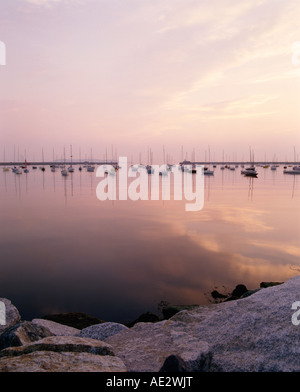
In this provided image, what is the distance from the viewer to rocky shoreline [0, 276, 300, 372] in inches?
208

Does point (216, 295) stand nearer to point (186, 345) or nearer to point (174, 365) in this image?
point (186, 345)

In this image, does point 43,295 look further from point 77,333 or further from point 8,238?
point 8,238

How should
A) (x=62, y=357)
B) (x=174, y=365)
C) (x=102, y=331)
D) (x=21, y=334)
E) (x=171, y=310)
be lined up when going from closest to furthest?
1. (x=174, y=365)
2. (x=62, y=357)
3. (x=21, y=334)
4. (x=102, y=331)
5. (x=171, y=310)

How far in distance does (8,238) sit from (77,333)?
16940 millimetres

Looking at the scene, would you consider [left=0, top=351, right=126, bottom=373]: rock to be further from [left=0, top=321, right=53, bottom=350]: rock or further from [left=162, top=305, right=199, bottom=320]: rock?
[left=162, top=305, right=199, bottom=320]: rock

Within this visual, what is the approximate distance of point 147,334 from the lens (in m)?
7.31

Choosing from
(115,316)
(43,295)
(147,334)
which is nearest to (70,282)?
(43,295)

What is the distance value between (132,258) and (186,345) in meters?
12.4

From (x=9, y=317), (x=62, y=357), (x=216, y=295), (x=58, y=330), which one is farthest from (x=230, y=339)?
(x=216, y=295)

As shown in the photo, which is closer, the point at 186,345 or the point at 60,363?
the point at 60,363

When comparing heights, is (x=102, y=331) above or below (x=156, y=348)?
below

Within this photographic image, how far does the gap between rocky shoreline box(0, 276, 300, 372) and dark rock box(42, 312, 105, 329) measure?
86.9 inches

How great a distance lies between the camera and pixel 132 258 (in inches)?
717

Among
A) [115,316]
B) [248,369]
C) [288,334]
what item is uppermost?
[288,334]
